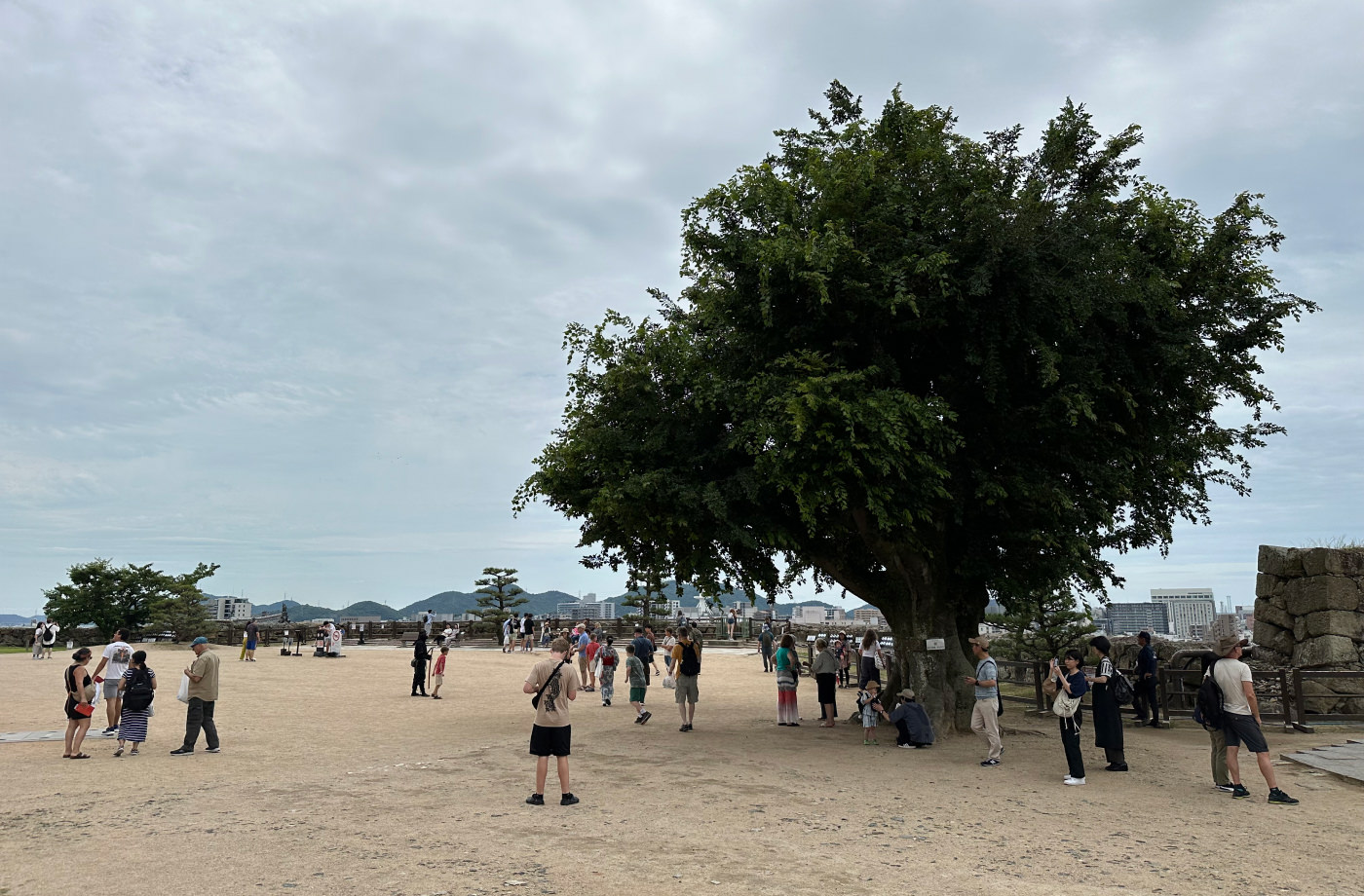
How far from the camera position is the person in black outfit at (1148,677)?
1611cm

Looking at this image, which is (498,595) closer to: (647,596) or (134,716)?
(647,596)

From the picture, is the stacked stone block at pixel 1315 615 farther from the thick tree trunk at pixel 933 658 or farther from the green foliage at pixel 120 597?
the green foliage at pixel 120 597

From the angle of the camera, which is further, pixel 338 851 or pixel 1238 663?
pixel 1238 663

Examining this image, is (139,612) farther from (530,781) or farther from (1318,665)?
(1318,665)

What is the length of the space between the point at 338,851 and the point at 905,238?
1119 centimetres

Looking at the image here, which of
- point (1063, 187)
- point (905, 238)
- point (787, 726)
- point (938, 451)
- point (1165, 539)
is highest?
point (1063, 187)

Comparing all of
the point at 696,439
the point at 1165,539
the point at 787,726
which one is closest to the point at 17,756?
the point at 696,439

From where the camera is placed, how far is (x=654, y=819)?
8469mm

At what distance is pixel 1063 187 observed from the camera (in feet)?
47.1

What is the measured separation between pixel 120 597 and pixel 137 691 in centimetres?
3602

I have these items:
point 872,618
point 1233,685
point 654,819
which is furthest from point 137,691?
point 872,618

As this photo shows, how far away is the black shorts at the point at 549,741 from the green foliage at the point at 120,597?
37.7m

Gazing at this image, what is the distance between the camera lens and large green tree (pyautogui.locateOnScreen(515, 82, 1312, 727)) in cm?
1252

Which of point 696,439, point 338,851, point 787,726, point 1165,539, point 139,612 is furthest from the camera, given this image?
point 139,612
